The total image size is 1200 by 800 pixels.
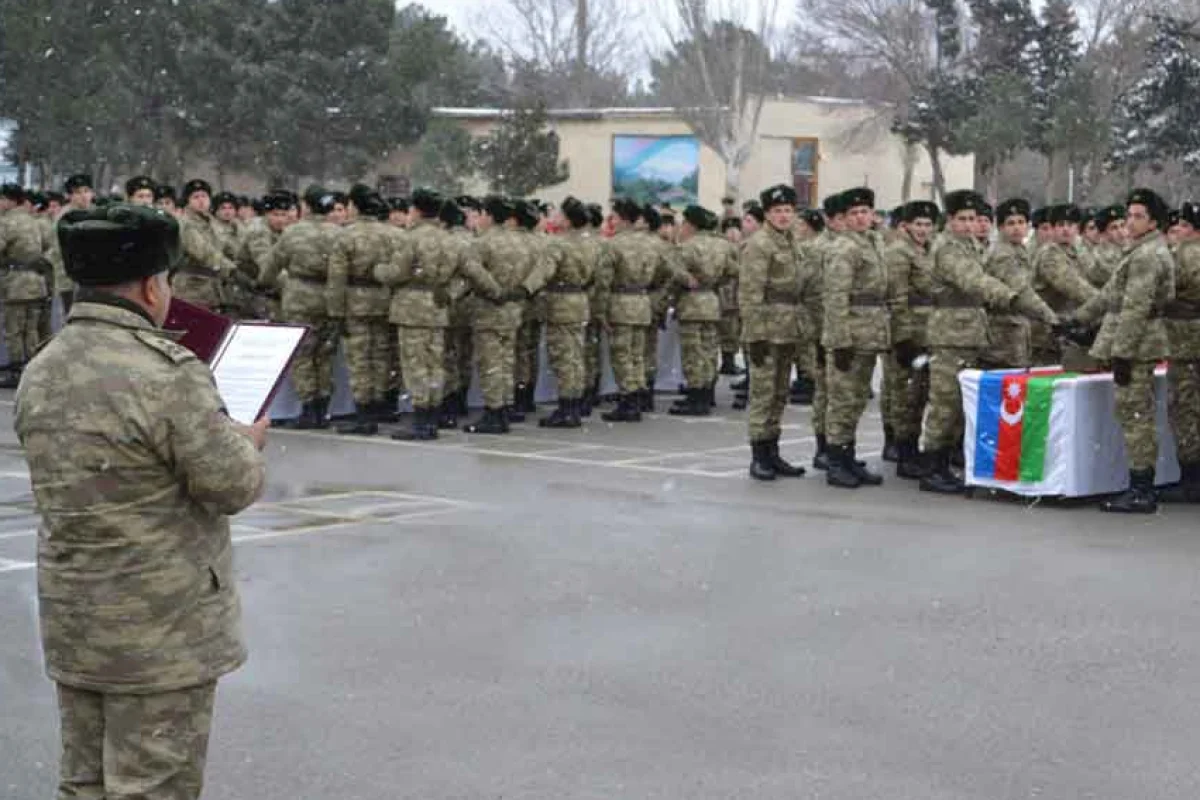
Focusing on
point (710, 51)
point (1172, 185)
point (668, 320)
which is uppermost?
point (710, 51)

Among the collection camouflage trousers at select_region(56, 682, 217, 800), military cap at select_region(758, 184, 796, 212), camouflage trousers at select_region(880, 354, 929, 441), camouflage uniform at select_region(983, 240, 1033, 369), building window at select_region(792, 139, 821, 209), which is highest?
building window at select_region(792, 139, 821, 209)

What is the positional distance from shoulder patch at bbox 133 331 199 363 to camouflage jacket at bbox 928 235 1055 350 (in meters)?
8.55

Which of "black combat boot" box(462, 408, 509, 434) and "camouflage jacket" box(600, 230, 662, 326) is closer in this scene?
"black combat boot" box(462, 408, 509, 434)

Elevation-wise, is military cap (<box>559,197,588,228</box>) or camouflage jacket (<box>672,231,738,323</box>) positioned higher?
military cap (<box>559,197,588,228</box>)

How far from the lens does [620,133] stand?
48344 millimetres

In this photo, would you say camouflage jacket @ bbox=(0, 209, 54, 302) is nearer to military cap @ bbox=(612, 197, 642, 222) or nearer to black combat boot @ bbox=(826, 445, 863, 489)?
military cap @ bbox=(612, 197, 642, 222)

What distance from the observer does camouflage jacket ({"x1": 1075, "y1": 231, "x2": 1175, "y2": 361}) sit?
1138 centimetres

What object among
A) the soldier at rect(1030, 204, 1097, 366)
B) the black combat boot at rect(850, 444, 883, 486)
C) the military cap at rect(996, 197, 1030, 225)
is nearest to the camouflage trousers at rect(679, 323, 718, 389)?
the soldier at rect(1030, 204, 1097, 366)

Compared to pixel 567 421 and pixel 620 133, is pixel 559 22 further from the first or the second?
pixel 567 421

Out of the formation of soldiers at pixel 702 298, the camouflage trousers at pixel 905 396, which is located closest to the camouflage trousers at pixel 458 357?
the formation of soldiers at pixel 702 298

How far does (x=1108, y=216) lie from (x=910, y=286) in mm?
4290

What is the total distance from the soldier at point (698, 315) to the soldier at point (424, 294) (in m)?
2.94

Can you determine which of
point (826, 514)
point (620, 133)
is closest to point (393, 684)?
point (826, 514)

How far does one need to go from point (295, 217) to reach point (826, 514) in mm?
6989
